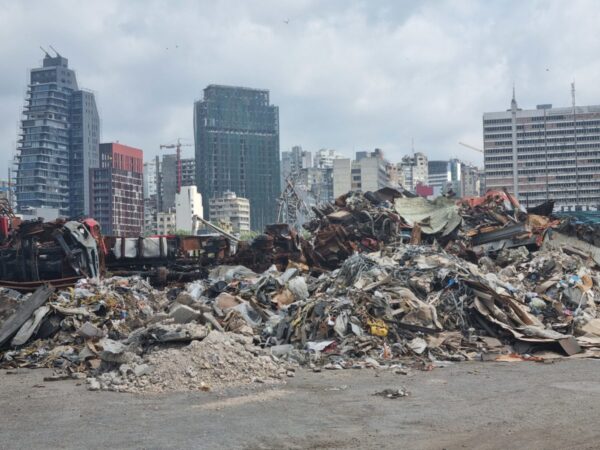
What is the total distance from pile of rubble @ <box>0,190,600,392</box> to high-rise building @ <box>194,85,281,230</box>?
525 ft

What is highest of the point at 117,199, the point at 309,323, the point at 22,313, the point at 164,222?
the point at 117,199

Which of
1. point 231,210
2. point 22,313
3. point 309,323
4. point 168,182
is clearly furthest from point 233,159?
point 309,323

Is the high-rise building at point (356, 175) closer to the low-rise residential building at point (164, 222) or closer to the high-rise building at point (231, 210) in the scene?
the high-rise building at point (231, 210)

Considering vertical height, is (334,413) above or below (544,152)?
below

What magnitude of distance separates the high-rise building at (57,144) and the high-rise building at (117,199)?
7.74 metres

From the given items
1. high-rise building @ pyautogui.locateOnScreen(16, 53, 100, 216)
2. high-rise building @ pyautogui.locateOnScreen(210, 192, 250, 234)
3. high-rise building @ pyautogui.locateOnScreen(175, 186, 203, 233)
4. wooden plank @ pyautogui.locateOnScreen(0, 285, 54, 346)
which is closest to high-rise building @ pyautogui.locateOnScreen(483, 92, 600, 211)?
high-rise building @ pyautogui.locateOnScreen(210, 192, 250, 234)

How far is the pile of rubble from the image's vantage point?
11.9m

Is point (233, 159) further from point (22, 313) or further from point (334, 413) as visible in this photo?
point (334, 413)

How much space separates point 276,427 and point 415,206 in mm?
19306

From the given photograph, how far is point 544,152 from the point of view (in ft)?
488

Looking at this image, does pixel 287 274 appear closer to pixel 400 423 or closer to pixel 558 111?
pixel 400 423

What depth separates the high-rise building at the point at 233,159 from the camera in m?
186

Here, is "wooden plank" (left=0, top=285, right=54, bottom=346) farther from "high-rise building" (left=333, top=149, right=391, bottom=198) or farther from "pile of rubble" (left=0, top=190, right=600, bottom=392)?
"high-rise building" (left=333, top=149, right=391, bottom=198)

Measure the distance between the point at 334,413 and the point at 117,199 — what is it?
15631 cm
